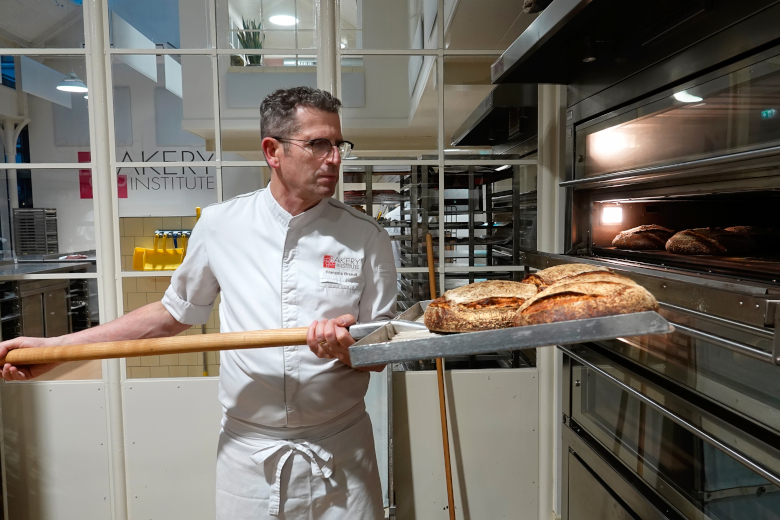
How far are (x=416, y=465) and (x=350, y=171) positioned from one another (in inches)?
49.6

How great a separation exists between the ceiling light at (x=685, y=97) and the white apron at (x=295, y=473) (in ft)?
3.62

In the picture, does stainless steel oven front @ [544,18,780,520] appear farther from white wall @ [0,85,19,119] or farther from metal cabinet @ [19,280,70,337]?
white wall @ [0,85,19,119]

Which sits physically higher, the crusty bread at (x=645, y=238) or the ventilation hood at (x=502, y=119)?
the ventilation hood at (x=502, y=119)

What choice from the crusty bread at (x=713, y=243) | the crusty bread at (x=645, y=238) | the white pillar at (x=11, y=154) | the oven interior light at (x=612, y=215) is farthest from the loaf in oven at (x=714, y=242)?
the white pillar at (x=11, y=154)

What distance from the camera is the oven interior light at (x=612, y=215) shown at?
1.75 meters

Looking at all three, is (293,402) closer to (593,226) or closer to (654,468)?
(654,468)

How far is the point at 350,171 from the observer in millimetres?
2195

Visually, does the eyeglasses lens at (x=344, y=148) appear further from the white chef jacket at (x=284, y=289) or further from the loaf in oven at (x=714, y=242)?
the loaf in oven at (x=714, y=242)

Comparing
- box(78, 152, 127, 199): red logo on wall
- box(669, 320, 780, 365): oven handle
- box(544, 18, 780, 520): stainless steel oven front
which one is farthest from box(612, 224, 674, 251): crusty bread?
box(78, 152, 127, 199): red logo on wall

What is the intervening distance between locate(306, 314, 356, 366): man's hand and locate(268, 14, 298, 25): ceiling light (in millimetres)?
1533

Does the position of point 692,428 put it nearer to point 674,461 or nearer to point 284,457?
point 674,461

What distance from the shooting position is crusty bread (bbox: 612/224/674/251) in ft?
5.08

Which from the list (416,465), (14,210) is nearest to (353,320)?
(416,465)

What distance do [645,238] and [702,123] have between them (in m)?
0.46
